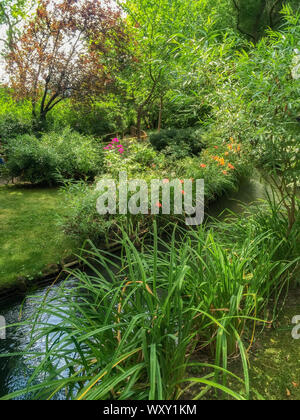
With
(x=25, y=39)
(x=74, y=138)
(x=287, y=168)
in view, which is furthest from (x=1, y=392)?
(x=25, y=39)

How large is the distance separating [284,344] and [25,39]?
38.0 ft

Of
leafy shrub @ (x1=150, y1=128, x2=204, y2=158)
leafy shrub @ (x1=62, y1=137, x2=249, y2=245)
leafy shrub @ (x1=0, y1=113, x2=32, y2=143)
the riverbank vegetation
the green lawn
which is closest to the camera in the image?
the riverbank vegetation

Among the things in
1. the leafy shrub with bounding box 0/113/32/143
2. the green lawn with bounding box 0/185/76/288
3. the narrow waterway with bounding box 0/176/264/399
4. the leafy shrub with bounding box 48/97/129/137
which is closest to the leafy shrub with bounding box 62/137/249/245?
the green lawn with bounding box 0/185/76/288

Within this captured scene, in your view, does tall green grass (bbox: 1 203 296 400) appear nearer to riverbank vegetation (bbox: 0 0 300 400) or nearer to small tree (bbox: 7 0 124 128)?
riverbank vegetation (bbox: 0 0 300 400)

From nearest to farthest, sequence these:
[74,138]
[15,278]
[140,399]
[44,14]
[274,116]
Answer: [140,399]
[274,116]
[15,278]
[74,138]
[44,14]

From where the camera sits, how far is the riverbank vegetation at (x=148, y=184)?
1.31 metres

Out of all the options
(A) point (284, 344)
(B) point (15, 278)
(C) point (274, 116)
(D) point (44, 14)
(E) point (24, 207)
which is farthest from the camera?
(D) point (44, 14)

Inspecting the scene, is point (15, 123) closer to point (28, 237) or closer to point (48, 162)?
point (48, 162)

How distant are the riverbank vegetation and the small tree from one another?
0.16 feet

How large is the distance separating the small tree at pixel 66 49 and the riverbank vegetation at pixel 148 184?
5 centimetres

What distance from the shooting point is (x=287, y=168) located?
205 centimetres

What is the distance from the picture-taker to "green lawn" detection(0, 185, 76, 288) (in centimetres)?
348

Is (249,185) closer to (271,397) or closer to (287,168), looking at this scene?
(287,168)

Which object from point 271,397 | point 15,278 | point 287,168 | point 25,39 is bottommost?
point 15,278
